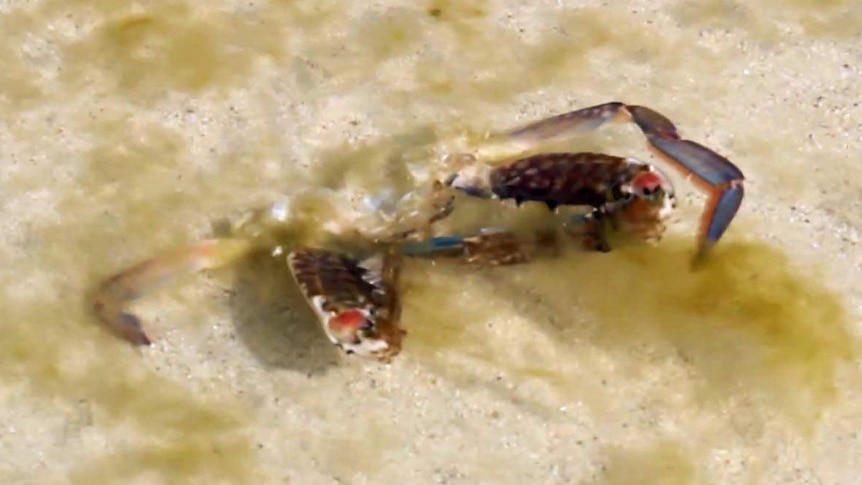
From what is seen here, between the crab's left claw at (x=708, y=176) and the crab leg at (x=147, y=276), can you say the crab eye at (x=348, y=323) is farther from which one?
the crab's left claw at (x=708, y=176)

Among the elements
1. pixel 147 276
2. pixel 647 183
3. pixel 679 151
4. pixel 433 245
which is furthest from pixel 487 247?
pixel 147 276

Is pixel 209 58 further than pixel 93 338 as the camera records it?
Yes

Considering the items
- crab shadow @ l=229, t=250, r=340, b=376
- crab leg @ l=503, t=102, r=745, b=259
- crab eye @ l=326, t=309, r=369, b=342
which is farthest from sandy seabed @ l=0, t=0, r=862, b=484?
crab eye @ l=326, t=309, r=369, b=342

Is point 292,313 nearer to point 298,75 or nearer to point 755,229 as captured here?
point 298,75

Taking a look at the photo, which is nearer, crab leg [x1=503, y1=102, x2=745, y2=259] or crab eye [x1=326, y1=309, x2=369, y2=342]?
crab eye [x1=326, y1=309, x2=369, y2=342]

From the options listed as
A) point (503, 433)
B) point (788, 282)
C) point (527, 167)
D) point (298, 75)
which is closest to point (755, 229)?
point (788, 282)

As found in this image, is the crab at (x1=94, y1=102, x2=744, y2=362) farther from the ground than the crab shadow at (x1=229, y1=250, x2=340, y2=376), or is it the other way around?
the crab at (x1=94, y1=102, x2=744, y2=362)

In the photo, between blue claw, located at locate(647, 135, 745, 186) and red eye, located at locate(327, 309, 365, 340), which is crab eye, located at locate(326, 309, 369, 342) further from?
blue claw, located at locate(647, 135, 745, 186)
